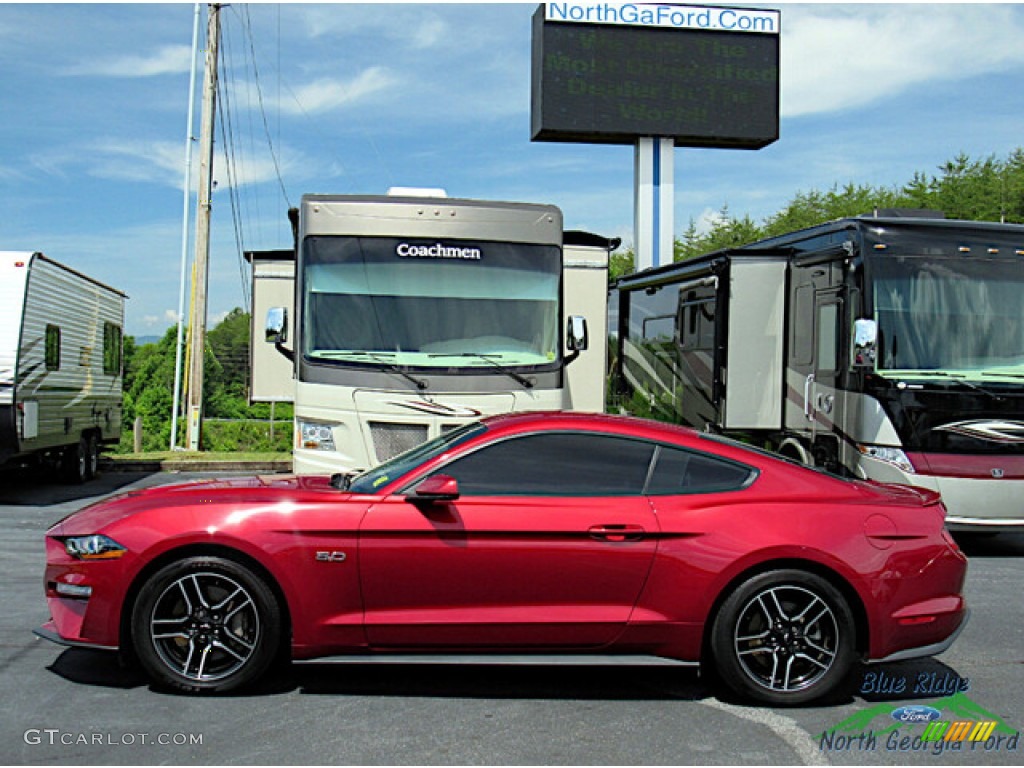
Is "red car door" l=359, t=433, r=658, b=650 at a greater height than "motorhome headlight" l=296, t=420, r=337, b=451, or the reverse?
"motorhome headlight" l=296, t=420, r=337, b=451

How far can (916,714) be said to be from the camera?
553 cm

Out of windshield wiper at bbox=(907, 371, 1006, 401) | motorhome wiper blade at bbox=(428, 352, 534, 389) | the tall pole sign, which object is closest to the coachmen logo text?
motorhome wiper blade at bbox=(428, 352, 534, 389)

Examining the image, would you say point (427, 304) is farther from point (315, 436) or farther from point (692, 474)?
point (692, 474)

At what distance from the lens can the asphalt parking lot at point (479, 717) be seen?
4.77 m

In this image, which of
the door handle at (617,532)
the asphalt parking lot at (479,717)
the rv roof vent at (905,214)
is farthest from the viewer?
the rv roof vent at (905,214)

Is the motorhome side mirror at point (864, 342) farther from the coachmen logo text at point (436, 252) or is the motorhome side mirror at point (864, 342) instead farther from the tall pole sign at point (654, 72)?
the tall pole sign at point (654, 72)

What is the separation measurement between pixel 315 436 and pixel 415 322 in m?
1.40

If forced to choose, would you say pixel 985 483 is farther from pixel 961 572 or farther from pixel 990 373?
pixel 961 572

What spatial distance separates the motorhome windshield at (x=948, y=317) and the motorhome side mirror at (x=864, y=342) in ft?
1.01

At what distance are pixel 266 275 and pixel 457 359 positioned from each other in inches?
113

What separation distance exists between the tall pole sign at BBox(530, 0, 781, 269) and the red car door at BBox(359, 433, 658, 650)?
78.4 feet

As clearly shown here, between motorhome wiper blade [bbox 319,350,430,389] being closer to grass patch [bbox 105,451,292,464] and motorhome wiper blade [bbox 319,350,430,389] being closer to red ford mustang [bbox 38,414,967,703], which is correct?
red ford mustang [bbox 38,414,967,703]

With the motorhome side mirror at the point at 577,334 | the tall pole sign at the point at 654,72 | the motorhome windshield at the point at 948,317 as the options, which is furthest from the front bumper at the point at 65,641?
the tall pole sign at the point at 654,72

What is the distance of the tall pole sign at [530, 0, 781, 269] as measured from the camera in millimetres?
28484
